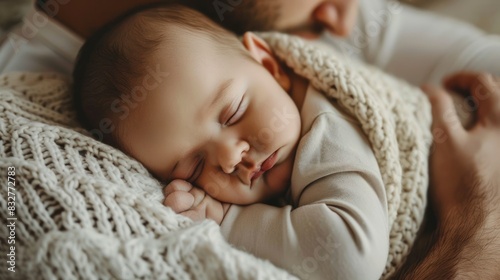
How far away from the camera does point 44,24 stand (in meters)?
1.41

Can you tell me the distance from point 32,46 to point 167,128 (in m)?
0.73

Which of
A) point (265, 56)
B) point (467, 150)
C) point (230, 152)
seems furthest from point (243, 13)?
point (467, 150)

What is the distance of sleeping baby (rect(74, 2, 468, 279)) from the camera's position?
875 mm

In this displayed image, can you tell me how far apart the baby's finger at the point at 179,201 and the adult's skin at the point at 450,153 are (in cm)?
47

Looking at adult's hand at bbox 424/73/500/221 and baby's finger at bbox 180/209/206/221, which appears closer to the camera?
baby's finger at bbox 180/209/206/221

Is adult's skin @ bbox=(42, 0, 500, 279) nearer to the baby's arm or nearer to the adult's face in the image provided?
the adult's face

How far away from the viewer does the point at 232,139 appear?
94 cm

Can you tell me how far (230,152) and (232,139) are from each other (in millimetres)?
41

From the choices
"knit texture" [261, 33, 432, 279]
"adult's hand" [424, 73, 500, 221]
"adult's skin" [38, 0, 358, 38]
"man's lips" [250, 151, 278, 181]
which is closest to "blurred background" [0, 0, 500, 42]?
"adult's skin" [38, 0, 358, 38]

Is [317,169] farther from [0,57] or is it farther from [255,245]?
[0,57]

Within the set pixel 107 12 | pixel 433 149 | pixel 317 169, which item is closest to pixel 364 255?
pixel 317 169

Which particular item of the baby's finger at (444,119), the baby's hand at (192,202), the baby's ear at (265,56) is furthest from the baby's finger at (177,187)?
the baby's finger at (444,119)

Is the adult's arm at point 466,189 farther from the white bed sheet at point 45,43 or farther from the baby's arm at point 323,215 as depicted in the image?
the white bed sheet at point 45,43

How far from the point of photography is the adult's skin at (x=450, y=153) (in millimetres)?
956
